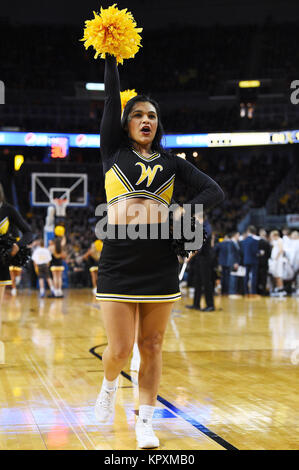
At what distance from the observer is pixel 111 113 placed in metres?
3.00

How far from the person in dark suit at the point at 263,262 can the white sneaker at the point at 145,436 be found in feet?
35.5

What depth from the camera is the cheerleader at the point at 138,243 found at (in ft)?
9.68

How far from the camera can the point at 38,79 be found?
27891 mm

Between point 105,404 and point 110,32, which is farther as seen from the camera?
point 105,404

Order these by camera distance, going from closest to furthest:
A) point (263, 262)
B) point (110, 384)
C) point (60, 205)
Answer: point (110, 384)
point (263, 262)
point (60, 205)

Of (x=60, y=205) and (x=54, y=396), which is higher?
(x=60, y=205)

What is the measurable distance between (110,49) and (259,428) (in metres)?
2.14

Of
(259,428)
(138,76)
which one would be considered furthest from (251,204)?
(259,428)

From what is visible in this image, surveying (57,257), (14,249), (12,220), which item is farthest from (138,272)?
(57,257)

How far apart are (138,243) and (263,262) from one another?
1111cm

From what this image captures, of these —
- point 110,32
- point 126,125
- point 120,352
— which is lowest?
point 120,352

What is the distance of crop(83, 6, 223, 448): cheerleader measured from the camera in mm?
2949

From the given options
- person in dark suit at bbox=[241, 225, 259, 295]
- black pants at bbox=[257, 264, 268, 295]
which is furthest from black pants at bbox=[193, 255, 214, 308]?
black pants at bbox=[257, 264, 268, 295]

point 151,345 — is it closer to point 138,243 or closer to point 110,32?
point 138,243
